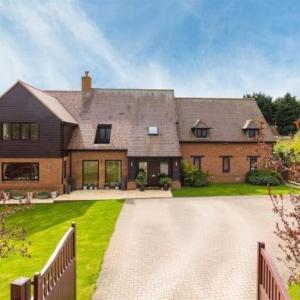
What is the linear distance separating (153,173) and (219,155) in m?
7.29

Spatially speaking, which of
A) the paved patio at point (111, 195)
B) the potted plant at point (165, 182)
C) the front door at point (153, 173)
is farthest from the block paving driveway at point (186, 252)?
the front door at point (153, 173)

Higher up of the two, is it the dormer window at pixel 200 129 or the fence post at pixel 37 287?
the dormer window at pixel 200 129

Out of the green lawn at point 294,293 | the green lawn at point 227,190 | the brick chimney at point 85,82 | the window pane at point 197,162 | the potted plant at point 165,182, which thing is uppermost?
the brick chimney at point 85,82

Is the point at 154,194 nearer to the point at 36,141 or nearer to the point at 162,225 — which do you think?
the point at 162,225

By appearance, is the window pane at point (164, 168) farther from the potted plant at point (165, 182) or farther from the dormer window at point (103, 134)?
the dormer window at point (103, 134)

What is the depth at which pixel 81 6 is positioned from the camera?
1848cm

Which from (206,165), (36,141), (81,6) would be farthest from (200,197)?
(81,6)

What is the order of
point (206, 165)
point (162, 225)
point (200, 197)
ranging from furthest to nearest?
1. point (206, 165)
2. point (200, 197)
3. point (162, 225)

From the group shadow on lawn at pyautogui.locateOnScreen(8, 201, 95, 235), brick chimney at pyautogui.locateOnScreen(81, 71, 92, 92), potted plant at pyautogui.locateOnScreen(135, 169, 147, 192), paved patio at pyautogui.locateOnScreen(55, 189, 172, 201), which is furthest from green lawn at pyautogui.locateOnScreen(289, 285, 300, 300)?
brick chimney at pyautogui.locateOnScreen(81, 71, 92, 92)

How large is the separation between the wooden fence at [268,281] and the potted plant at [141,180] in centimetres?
2015

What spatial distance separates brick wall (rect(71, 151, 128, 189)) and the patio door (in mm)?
296

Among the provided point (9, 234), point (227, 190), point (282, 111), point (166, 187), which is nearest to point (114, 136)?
point (166, 187)

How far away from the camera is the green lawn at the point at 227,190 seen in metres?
25.6

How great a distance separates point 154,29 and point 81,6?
9.11 metres
